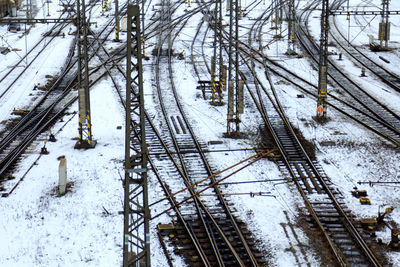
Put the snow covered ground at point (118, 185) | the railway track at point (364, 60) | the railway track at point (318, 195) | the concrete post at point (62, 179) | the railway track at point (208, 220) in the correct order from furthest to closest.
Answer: the railway track at point (364, 60) < the concrete post at point (62, 179) < the snow covered ground at point (118, 185) < the railway track at point (318, 195) < the railway track at point (208, 220)

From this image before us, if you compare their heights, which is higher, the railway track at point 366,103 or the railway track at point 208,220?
the railway track at point 366,103

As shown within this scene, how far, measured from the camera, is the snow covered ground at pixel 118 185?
17.0 meters

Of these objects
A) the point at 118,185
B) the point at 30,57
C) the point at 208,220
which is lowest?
the point at 208,220

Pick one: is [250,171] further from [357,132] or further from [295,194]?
[357,132]

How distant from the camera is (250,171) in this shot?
2261 centimetres

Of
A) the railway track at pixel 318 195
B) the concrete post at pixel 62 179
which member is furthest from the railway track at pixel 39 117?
the railway track at pixel 318 195

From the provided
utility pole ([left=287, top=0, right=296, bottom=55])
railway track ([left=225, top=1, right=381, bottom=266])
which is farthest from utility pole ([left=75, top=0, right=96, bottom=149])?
utility pole ([left=287, top=0, right=296, bottom=55])

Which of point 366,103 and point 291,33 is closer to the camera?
point 366,103

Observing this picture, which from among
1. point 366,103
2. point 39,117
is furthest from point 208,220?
point 366,103

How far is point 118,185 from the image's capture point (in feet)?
69.8

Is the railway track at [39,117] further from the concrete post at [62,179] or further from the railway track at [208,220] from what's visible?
the railway track at [208,220]

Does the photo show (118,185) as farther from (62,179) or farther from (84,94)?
(84,94)

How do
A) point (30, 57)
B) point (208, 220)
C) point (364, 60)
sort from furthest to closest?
point (30, 57) → point (364, 60) → point (208, 220)

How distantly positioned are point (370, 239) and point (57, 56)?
30857mm
